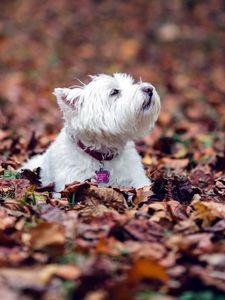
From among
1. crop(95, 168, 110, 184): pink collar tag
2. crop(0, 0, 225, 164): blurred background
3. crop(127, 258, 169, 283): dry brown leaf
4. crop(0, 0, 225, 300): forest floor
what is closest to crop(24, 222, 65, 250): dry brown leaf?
crop(0, 0, 225, 300): forest floor

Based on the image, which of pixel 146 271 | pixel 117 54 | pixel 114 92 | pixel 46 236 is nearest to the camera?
pixel 146 271

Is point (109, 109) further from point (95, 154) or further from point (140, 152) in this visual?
point (140, 152)

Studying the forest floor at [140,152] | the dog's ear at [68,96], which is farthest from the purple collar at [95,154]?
the forest floor at [140,152]

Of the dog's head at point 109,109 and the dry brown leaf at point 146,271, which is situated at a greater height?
the dog's head at point 109,109

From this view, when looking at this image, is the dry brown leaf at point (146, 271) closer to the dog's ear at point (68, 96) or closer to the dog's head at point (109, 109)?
the dog's head at point (109, 109)

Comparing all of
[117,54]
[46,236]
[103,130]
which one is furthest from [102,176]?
[117,54]

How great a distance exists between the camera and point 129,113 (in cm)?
550

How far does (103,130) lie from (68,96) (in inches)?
15.9

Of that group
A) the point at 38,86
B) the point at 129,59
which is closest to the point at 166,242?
the point at 38,86

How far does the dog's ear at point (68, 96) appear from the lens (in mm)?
5609

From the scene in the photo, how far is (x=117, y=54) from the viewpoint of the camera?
1426cm

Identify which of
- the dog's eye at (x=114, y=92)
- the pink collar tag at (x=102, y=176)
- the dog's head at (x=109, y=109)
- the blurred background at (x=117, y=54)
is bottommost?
the pink collar tag at (x=102, y=176)

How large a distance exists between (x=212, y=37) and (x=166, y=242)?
37.3ft

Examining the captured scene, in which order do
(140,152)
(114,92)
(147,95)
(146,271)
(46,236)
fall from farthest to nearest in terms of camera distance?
1. (140,152)
2. (114,92)
3. (147,95)
4. (46,236)
5. (146,271)
